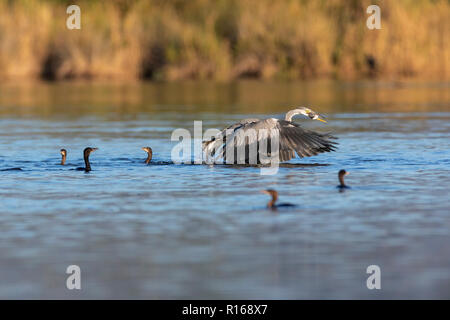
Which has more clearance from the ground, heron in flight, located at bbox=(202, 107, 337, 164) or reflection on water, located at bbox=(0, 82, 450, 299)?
heron in flight, located at bbox=(202, 107, 337, 164)

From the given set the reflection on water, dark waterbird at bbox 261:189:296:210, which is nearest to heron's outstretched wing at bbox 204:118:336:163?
the reflection on water

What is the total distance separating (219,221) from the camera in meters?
8.46

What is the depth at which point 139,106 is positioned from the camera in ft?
83.4

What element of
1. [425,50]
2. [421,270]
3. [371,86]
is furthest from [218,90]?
[421,270]

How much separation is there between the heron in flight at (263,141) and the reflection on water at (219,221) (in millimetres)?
228

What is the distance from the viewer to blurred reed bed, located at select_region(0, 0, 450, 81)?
35.9 meters

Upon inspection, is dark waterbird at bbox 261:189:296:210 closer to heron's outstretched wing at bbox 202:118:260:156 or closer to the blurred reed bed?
heron's outstretched wing at bbox 202:118:260:156

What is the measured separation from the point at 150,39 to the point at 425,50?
419 inches

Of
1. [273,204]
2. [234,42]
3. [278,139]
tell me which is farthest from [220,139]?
[234,42]

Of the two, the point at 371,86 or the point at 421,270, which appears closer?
the point at 421,270

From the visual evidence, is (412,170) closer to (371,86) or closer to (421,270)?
(421,270)

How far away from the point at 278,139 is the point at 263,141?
8.2 inches

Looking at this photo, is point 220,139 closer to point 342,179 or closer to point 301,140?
point 301,140
